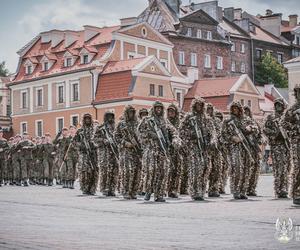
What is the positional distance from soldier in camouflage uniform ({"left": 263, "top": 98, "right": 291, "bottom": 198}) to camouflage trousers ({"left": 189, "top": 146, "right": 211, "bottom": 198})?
5.11 ft

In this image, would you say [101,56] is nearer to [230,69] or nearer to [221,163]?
[230,69]

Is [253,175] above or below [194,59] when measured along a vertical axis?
below

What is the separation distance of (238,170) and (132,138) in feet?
8.81

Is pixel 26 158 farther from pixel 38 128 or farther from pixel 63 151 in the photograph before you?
pixel 38 128

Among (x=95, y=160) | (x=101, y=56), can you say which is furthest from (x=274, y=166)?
(x=101, y=56)

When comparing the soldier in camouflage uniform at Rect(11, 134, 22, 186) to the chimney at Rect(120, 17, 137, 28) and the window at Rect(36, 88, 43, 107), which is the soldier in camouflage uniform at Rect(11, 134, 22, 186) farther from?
the chimney at Rect(120, 17, 137, 28)

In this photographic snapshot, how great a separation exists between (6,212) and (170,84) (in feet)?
166

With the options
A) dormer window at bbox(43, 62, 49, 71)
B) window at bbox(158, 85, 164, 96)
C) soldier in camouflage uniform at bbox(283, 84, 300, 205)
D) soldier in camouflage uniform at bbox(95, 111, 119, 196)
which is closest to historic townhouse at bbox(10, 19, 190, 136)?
window at bbox(158, 85, 164, 96)

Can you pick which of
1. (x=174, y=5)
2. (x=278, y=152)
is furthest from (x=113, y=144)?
(x=174, y=5)

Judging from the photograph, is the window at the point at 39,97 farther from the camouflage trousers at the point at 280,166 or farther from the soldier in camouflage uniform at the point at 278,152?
the camouflage trousers at the point at 280,166

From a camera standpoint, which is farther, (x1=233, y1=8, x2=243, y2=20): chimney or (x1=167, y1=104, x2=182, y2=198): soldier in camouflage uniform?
(x1=233, y1=8, x2=243, y2=20): chimney

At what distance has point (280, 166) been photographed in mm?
17516

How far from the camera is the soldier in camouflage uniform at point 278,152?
17.4 m

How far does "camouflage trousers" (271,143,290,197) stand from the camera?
17364 mm
